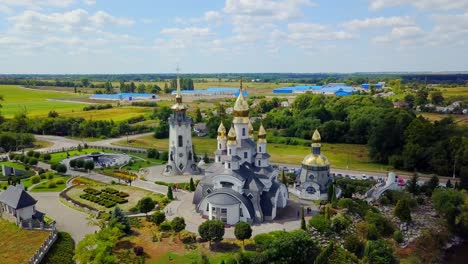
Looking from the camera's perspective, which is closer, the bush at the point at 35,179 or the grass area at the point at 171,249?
the grass area at the point at 171,249

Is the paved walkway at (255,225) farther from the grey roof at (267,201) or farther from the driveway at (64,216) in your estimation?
the driveway at (64,216)

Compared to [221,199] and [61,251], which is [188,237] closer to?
[221,199]

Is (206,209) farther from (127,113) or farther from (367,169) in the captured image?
(127,113)

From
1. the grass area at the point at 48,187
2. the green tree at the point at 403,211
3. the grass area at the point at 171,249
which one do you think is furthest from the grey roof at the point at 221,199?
the grass area at the point at 48,187

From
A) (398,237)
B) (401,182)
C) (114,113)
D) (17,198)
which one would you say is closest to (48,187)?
(17,198)

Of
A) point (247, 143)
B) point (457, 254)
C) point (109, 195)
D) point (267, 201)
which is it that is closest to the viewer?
point (457, 254)

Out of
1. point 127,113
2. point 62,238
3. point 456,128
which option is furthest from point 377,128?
point 127,113

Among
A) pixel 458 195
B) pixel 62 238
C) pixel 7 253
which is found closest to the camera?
pixel 7 253
